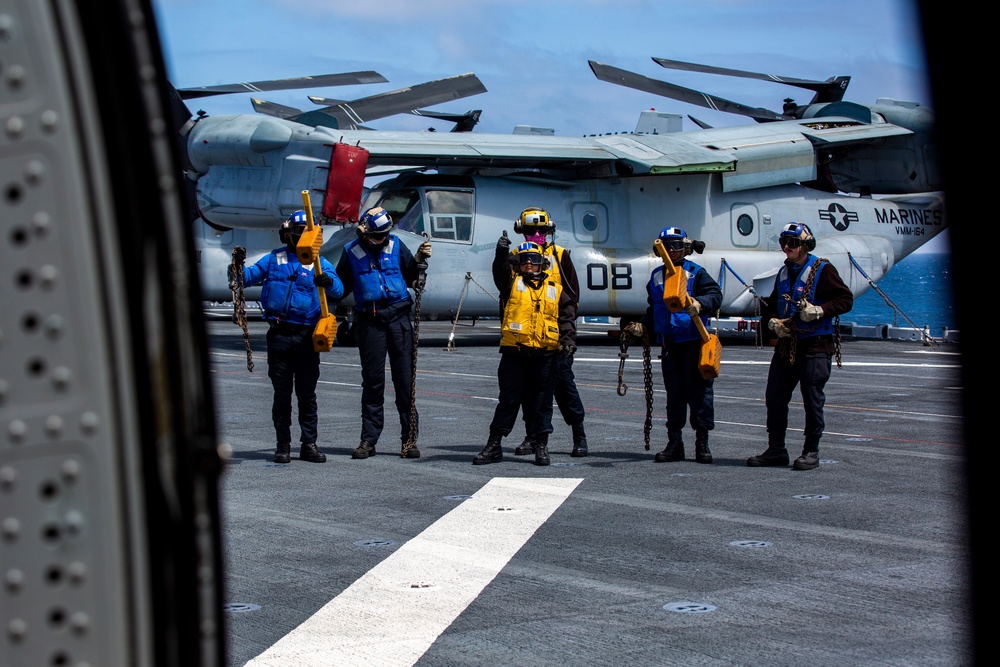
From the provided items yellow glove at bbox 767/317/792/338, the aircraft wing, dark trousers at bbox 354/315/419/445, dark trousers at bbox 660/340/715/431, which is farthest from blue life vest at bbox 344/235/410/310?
the aircraft wing

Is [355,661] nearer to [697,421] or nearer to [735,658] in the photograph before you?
[735,658]

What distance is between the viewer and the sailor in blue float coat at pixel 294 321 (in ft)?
33.6

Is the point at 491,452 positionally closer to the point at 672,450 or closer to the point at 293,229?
the point at 672,450

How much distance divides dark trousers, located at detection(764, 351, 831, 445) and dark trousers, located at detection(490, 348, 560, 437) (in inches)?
74.5

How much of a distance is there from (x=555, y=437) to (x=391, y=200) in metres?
11.3

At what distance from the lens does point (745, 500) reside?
27.3 feet

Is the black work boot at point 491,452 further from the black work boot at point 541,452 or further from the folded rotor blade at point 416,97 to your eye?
the folded rotor blade at point 416,97

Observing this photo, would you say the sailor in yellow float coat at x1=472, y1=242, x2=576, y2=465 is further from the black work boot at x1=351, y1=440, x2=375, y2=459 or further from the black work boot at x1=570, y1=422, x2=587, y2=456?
the black work boot at x1=351, y1=440, x2=375, y2=459

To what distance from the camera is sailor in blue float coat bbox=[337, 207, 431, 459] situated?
415 inches

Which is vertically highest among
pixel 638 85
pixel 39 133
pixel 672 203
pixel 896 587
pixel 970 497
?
pixel 638 85

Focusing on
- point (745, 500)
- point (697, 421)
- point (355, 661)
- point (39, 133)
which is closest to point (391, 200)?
point (697, 421)

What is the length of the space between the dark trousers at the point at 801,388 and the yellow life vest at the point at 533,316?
75.5 inches

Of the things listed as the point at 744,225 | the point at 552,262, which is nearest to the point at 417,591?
the point at 552,262

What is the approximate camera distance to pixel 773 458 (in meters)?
9.88
